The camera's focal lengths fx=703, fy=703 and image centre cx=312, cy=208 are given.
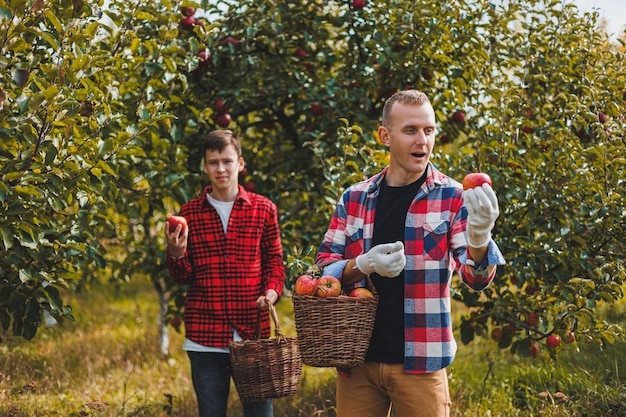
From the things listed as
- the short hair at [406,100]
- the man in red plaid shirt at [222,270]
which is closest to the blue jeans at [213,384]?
the man in red plaid shirt at [222,270]

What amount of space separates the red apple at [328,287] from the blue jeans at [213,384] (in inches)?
41.4

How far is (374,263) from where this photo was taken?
2006mm

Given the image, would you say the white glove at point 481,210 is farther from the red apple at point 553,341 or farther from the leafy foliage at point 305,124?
the red apple at point 553,341

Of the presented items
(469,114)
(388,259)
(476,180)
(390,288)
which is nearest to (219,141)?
(390,288)

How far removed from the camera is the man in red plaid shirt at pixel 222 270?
118 inches

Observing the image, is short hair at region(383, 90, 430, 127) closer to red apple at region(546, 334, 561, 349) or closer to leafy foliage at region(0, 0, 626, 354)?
leafy foliage at region(0, 0, 626, 354)

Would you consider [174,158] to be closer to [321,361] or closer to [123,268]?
[123,268]

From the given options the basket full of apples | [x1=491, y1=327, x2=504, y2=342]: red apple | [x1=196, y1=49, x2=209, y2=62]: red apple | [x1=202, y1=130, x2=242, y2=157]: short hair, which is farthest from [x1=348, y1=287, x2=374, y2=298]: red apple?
[x1=196, y1=49, x2=209, y2=62]: red apple

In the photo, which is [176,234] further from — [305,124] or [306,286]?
[305,124]

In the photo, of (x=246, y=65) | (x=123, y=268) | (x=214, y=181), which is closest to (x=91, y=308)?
(x=123, y=268)

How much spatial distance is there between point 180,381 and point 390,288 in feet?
9.33

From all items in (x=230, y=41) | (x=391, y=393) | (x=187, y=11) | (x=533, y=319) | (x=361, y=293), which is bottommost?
(x=391, y=393)

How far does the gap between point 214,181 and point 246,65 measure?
1188mm

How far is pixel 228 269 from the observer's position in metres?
3.07
